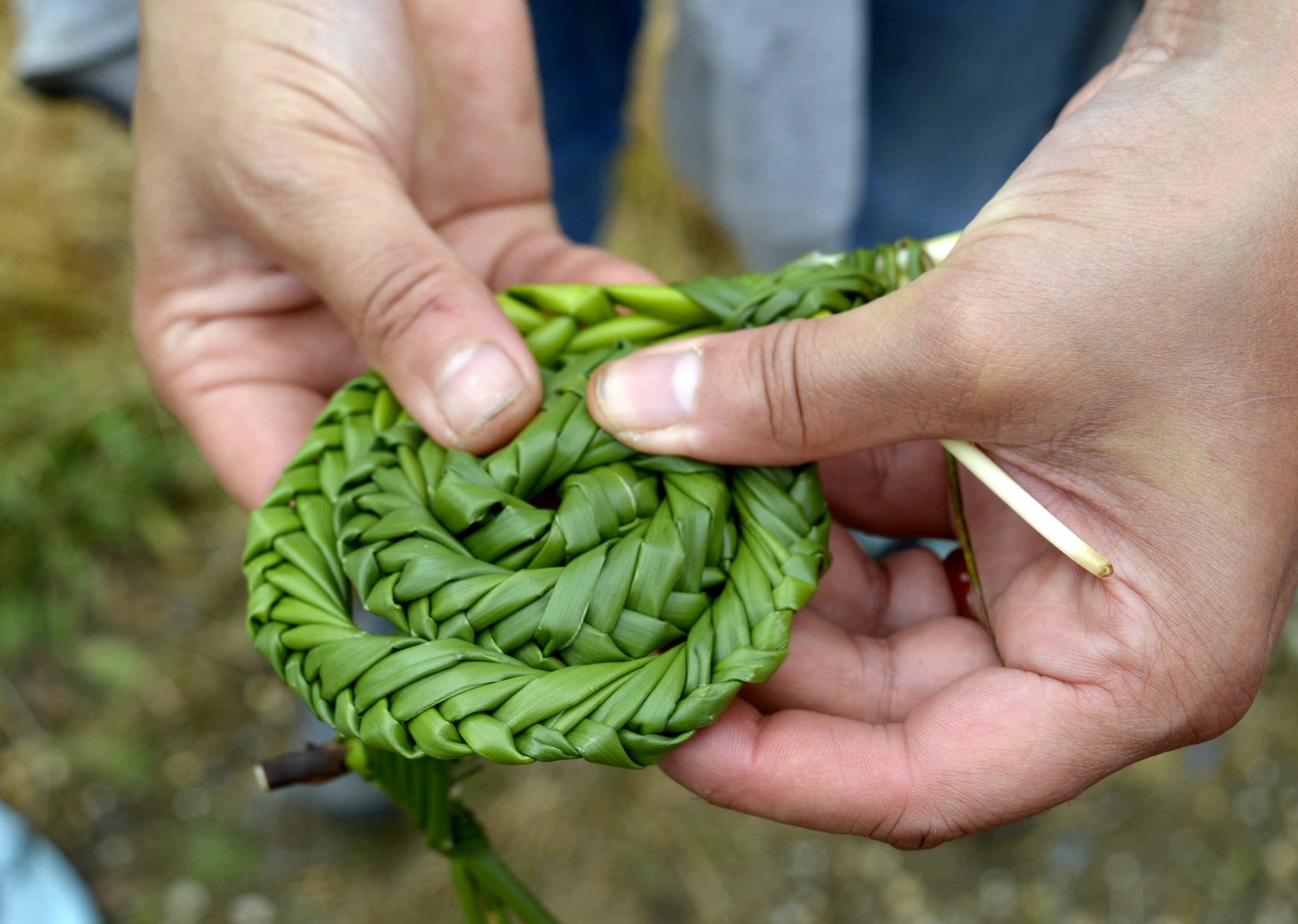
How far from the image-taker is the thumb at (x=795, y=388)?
111 cm

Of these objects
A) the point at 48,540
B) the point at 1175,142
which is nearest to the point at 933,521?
the point at 1175,142

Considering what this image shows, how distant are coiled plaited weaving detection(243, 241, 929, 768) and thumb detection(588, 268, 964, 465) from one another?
0.06m

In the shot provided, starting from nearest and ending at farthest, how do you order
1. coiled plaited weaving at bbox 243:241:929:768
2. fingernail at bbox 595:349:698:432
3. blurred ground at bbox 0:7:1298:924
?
coiled plaited weaving at bbox 243:241:929:768, fingernail at bbox 595:349:698:432, blurred ground at bbox 0:7:1298:924

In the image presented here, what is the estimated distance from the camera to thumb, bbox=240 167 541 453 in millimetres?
1263

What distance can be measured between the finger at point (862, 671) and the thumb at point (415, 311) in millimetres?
491

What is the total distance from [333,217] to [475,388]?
0.35 m

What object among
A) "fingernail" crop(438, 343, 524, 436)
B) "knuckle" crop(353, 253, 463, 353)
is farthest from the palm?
"knuckle" crop(353, 253, 463, 353)

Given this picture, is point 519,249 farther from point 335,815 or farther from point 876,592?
point 335,815

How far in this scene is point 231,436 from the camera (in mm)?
1583

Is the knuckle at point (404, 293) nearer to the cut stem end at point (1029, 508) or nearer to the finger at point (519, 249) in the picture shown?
the finger at point (519, 249)

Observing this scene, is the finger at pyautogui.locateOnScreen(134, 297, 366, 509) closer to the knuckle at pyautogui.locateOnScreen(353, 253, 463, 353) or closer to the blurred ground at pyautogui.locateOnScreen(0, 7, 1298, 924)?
the knuckle at pyautogui.locateOnScreen(353, 253, 463, 353)

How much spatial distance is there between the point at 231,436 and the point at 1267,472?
4.96ft

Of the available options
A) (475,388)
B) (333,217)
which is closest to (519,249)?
(333,217)

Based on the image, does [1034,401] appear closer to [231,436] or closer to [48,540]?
[231,436]
